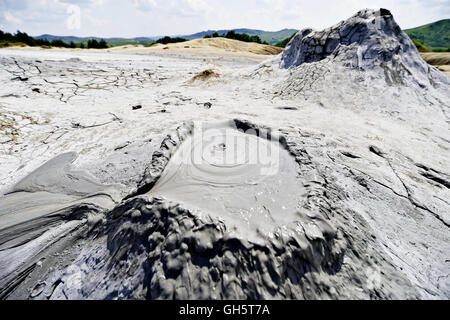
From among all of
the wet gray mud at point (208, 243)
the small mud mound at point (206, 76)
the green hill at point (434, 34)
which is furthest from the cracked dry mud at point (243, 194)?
the green hill at point (434, 34)

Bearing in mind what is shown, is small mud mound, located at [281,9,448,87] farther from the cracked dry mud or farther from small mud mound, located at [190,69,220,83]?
small mud mound, located at [190,69,220,83]

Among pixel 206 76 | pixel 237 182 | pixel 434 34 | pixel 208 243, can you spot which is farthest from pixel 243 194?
pixel 434 34

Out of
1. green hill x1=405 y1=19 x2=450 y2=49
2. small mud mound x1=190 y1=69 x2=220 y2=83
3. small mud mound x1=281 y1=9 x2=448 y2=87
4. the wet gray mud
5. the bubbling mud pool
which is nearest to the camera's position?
the wet gray mud

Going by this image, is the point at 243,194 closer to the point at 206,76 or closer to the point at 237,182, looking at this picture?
the point at 237,182

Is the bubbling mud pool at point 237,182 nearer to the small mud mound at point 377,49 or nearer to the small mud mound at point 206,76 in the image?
the small mud mound at point 377,49

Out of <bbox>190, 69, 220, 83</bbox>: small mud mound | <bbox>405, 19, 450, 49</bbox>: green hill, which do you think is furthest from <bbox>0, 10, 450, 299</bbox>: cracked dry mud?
<bbox>405, 19, 450, 49</bbox>: green hill

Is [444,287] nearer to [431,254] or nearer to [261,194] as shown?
[431,254]
